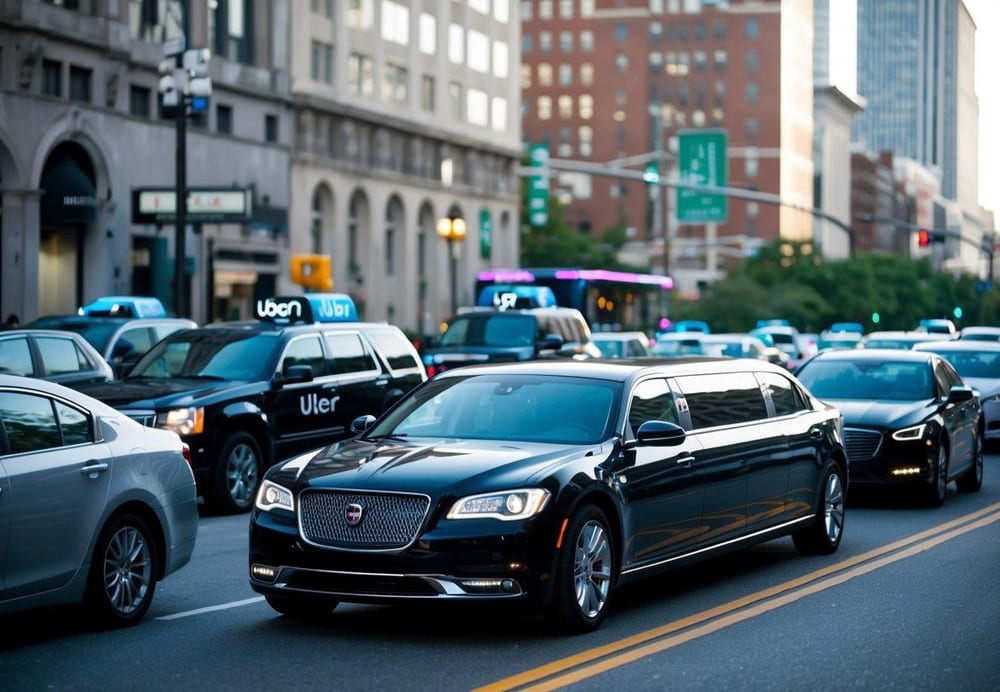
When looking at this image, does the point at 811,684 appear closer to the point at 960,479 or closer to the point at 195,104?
the point at 960,479

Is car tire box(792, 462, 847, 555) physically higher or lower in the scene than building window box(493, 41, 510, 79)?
lower

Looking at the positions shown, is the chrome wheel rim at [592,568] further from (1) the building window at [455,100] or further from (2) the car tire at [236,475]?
(1) the building window at [455,100]

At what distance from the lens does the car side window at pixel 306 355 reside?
17547 mm

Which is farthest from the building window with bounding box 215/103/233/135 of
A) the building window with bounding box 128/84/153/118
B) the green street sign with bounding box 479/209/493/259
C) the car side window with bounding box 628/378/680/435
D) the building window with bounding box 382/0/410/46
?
the car side window with bounding box 628/378/680/435

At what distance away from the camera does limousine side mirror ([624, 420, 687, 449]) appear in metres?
9.84

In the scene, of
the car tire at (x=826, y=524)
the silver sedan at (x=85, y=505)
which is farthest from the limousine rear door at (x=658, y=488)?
the silver sedan at (x=85, y=505)

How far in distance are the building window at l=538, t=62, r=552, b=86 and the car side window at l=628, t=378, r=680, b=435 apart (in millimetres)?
138017

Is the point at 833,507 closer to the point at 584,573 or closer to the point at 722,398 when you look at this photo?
the point at 722,398

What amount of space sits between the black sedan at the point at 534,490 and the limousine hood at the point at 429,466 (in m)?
0.01

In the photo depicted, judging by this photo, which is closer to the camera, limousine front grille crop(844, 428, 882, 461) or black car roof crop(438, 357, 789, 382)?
black car roof crop(438, 357, 789, 382)

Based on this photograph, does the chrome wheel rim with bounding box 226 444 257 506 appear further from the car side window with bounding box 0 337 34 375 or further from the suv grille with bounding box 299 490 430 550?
the suv grille with bounding box 299 490 430 550

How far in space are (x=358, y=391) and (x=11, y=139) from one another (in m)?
25.7

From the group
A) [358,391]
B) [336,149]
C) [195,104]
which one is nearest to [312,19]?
[336,149]

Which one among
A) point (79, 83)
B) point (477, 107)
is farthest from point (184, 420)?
point (477, 107)
